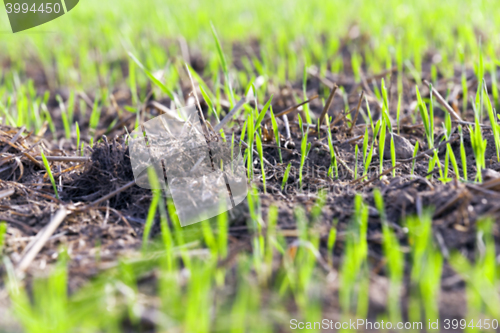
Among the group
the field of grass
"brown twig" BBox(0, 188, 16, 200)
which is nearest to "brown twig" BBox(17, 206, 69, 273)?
the field of grass

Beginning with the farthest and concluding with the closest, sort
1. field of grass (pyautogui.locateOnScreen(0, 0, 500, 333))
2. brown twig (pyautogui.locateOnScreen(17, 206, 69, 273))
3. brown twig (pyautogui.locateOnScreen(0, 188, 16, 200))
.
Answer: brown twig (pyautogui.locateOnScreen(0, 188, 16, 200))
brown twig (pyautogui.locateOnScreen(17, 206, 69, 273))
field of grass (pyautogui.locateOnScreen(0, 0, 500, 333))

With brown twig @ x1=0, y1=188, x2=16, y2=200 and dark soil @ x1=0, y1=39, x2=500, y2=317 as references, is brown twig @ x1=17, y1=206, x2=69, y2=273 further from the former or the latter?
brown twig @ x1=0, y1=188, x2=16, y2=200

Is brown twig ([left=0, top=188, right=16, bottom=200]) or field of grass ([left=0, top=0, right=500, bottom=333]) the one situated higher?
brown twig ([left=0, top=188, right=16, bottom=200])

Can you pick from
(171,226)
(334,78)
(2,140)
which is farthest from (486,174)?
(2,140)

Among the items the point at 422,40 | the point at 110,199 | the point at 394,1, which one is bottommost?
the point at 110,199

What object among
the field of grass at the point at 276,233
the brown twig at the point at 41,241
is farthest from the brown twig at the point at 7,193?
the brown twig at the point at 41,241

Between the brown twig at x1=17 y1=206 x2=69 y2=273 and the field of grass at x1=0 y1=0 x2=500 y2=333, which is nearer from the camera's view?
the field of grass at x1=0 y1=0 x2=500 y2=333

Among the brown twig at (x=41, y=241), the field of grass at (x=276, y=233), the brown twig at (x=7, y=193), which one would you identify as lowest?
the field of grass at (x=276, y=233)

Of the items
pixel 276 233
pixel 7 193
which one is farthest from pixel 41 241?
pixel 276 233

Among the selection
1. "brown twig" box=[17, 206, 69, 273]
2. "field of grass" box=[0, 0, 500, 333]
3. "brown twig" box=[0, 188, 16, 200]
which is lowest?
"field of grass" box=[0, 0, 500, 333]

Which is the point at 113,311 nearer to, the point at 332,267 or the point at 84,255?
the point at 84,255

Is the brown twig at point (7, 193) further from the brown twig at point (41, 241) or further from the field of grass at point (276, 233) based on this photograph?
the brown twig at point (41, 241)
